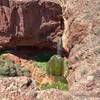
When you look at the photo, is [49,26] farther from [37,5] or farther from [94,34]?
[94,34]

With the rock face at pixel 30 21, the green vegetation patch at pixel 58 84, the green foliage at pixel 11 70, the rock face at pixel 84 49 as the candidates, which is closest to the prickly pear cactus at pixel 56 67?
the green vegetation patch at pixel 58 84

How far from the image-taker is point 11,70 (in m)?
5.86

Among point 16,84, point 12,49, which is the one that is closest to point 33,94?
point 16,84

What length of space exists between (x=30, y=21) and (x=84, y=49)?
2.86m

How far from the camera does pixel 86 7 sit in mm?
4383

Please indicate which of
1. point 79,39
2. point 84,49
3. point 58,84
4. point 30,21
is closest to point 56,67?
point 58,84

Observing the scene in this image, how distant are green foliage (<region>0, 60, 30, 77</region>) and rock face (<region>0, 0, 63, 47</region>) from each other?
1.59 feet

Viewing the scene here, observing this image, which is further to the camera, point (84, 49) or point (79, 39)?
point (79, 39)

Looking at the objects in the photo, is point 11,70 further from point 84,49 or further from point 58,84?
point 84,49

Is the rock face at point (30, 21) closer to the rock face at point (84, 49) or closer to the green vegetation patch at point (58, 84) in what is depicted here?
the green vegetation patch at point (58, 84)

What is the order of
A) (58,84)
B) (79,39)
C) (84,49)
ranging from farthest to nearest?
1. (58,84)
2. (79,39)
3. (84,49)

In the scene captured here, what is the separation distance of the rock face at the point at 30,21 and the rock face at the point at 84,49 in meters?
1.27

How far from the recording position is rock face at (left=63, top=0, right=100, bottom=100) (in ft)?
8.35

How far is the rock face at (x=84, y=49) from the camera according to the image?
2.55 m
